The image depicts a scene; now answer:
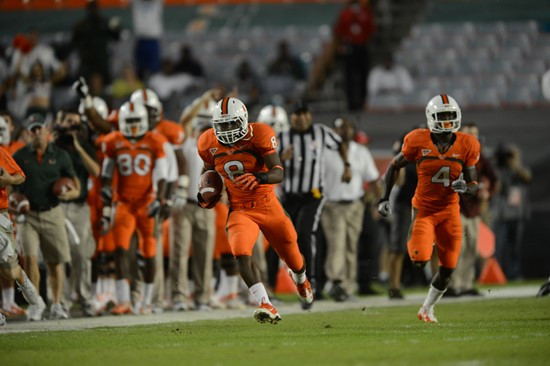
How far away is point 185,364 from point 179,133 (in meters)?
5.16

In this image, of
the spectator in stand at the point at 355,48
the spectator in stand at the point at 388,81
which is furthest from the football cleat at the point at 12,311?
the spectator in stand at the point at 388,81

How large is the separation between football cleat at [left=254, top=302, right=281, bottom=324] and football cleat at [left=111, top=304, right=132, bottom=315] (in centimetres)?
251

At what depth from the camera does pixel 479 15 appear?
68.2 feet

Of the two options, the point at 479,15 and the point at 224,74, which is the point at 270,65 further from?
the point at 479,15

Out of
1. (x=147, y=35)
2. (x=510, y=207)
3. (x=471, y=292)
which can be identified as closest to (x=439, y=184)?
(x=471, y=292)

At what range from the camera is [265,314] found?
8594 mm

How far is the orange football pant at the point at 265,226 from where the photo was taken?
898cm

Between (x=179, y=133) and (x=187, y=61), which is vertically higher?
(x=187, y=61)

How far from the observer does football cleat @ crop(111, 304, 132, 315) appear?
35.5 feet

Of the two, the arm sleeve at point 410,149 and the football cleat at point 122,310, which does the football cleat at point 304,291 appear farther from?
the football cleat at point 122,310

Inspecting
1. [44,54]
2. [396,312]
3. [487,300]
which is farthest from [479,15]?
[396,312]

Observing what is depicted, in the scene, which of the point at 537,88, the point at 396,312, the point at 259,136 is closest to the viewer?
the point at 259,136

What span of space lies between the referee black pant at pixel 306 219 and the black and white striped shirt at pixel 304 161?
9 centimetres

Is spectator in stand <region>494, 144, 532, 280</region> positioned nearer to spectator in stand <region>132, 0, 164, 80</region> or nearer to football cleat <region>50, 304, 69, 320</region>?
spectator in stand <region>132, 0, 164, 80</region>
